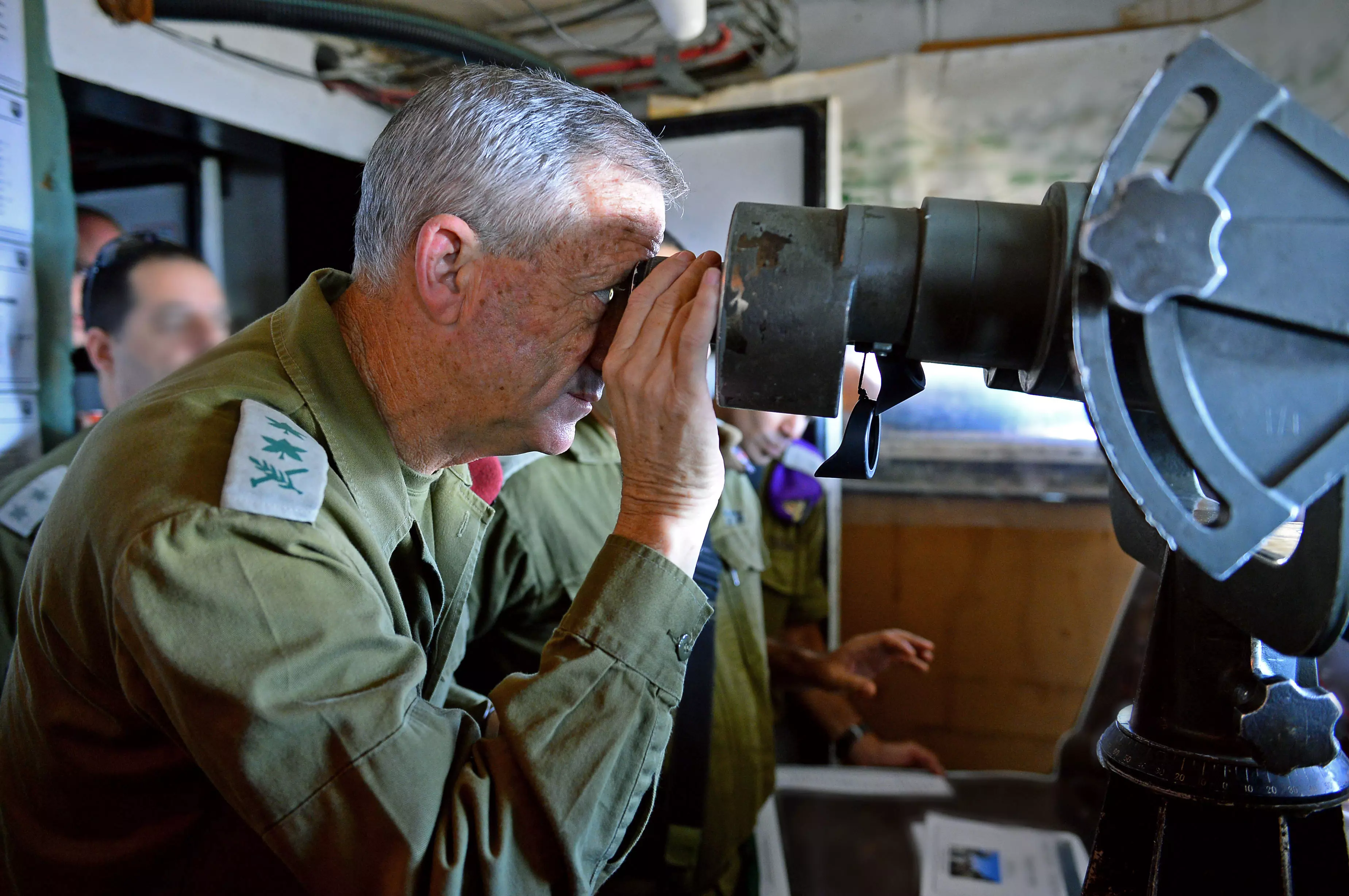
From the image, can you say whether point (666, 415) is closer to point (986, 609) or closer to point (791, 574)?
point (791, 574)

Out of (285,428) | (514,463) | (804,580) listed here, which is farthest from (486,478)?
(804,580)

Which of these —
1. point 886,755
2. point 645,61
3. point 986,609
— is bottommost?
point 886,755

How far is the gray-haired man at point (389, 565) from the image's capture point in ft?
2.14

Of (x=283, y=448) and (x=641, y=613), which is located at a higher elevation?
(x=283, y=448)

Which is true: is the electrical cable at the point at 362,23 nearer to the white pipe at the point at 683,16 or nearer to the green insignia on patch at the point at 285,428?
the white pipe at the point at 683,16

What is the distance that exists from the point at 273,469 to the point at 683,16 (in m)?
1.72

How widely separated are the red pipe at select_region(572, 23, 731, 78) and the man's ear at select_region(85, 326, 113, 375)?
1.68 m

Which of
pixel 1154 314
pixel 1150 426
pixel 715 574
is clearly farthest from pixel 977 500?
Result: pixel 1154 314

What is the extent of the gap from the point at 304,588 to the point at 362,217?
53 cm

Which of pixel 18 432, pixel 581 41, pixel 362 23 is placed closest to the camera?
pixel 18 432

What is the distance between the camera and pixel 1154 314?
521 mm

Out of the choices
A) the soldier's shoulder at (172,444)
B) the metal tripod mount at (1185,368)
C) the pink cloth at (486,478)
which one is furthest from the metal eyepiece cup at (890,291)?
the pink cloth at (486,478)

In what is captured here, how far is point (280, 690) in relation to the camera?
64 cm

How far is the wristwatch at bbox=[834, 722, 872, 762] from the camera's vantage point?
2324 millimetres
